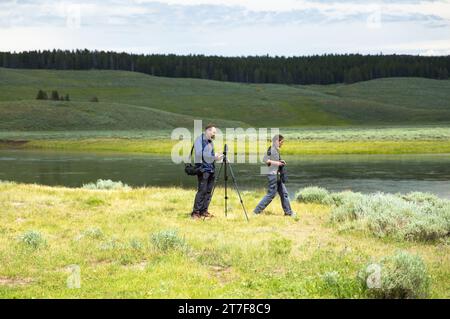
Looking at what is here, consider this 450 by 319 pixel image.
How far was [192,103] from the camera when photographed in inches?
6029

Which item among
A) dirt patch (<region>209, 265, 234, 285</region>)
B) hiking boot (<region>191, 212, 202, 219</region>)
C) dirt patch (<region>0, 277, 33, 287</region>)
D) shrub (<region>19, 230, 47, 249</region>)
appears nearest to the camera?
dirt patch (<region>0, 277, 33, 287</region>)

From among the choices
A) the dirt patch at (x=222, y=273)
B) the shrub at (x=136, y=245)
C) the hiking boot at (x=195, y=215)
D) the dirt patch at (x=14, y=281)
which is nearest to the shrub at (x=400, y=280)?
the dirt patch at (x=222, y=273)

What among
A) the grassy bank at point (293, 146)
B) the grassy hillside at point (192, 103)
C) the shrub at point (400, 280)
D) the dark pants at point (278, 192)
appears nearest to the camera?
the shrub at point (400, 280)

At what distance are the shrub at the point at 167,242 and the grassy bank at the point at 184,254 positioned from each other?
0.07 feet

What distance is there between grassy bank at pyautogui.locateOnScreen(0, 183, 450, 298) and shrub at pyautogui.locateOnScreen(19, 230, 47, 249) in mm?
23

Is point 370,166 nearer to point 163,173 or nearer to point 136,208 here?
point 163,173

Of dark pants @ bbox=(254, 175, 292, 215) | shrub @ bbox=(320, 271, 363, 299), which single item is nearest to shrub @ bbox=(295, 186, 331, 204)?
dark pants @ bbox=(254, 175, 292, 215)

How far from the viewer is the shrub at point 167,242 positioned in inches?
470

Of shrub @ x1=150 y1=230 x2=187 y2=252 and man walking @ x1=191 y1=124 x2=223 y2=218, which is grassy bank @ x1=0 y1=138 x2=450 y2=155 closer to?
man walking @ x1=191 y1=124 x2=223 y2=218

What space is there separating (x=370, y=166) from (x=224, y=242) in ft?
107

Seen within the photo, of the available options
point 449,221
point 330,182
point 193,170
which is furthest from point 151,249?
point 330,182

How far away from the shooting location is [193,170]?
16062 mm

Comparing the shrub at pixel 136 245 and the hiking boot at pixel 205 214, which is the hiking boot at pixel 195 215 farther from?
the shrub at pixel 136 245

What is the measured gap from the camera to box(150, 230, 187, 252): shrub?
11.9 meters
